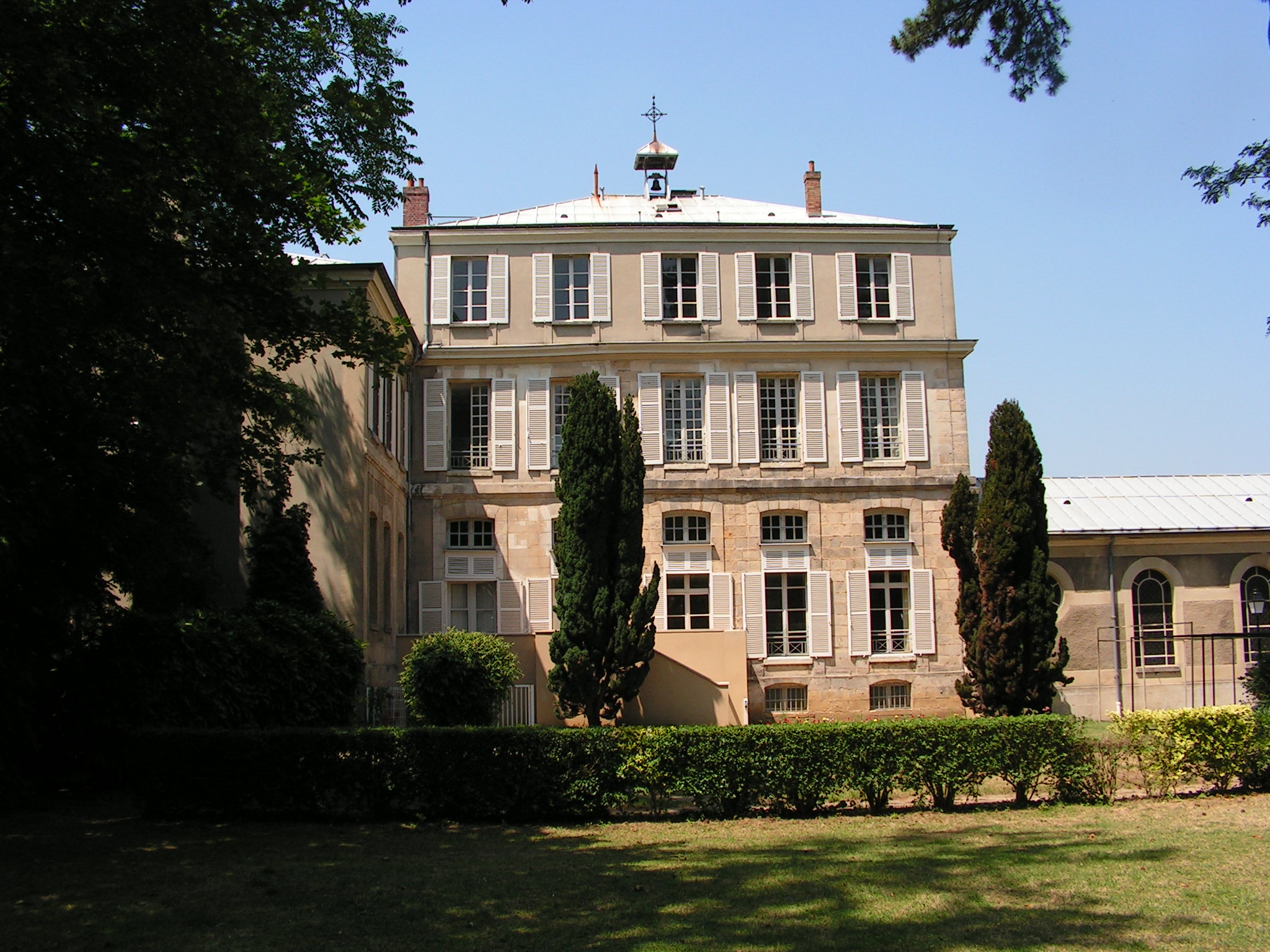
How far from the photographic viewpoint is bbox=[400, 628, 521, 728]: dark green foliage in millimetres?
16094

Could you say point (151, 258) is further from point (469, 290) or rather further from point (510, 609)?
point (469, 290)

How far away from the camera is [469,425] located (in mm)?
26562

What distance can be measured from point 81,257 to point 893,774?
9911mm

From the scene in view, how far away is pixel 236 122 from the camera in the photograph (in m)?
10.2

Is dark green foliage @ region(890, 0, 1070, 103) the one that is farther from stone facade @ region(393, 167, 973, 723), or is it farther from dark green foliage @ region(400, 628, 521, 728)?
stone facade @ region(393, 167, 973, 723)

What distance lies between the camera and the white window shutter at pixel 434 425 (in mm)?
25969

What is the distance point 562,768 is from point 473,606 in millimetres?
13454

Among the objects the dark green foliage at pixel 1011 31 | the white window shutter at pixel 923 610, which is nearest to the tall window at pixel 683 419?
the white window shutter at pixel 923 610

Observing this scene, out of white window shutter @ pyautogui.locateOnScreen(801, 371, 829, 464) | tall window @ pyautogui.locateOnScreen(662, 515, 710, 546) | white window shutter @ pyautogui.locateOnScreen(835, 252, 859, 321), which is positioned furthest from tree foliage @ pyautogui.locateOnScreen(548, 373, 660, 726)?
white window shutter @ pyautogui.locateOnScreen(835, 252, 859, 321)

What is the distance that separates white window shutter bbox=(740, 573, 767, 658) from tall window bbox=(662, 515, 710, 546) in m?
1.33

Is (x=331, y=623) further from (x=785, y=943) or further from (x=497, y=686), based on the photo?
(x=785, y=943)

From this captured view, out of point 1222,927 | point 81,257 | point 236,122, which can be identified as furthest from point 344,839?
point 1222,927

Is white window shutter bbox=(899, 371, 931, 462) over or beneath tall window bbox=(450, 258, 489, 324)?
beneath

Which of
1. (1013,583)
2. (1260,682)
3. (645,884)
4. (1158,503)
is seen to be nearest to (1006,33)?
(645,884)
